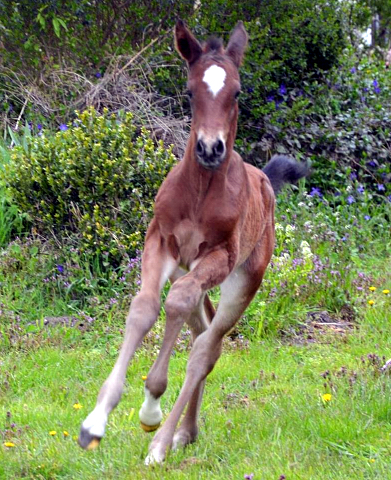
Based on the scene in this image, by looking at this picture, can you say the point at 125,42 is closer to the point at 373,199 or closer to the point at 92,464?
the point at 373,199

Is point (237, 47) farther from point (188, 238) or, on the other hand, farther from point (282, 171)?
point (282, 171)

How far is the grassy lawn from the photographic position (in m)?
4.04

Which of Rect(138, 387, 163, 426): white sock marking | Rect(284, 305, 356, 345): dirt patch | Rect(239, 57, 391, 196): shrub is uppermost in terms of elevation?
Rect(239, 57, 391, 196): shrub

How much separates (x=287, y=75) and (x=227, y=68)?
196 inches

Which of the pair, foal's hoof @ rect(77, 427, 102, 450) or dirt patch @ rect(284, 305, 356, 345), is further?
dirt patch @ rect(284, 305, 356, 345)

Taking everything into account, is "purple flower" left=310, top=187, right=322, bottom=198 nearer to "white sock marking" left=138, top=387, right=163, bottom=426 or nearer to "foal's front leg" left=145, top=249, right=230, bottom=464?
"foal's front leg" left=145, top=249, right=230, bottom=464

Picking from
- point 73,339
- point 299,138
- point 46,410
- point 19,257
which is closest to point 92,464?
point 46,410

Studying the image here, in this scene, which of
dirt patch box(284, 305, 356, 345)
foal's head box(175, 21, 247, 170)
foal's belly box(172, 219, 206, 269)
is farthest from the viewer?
dirt patch box(284, 305, 356, 345)

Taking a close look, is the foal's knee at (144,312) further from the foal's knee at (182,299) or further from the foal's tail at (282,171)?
the foal's tail at (282,171)

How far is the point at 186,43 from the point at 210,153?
73 cm

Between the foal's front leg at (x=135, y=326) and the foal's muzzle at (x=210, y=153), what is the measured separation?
0.55m

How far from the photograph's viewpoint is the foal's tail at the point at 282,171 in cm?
583

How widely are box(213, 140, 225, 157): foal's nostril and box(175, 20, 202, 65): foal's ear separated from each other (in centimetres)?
62

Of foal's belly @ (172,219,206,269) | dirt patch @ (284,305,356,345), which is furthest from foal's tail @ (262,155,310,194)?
foal's belly @ (172,219,206,269)
